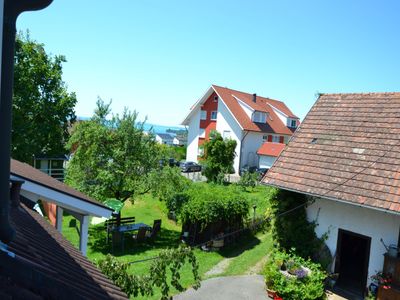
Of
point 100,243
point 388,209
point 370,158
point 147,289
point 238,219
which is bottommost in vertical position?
point 100,243

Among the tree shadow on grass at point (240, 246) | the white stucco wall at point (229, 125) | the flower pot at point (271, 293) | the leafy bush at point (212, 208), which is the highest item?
the white stucco wall at point (229, 125)

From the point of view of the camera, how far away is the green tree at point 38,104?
91.9 ft

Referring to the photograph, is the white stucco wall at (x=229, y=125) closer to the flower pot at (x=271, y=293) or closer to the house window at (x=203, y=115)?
the house window at (x=203, y=115)

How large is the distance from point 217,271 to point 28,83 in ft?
77.1

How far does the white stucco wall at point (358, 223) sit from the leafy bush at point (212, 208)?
4979 millimetres

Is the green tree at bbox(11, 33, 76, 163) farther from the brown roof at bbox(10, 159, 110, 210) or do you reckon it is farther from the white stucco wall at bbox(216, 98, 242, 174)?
the brown roof at bbox(10, 159, 110, 210)

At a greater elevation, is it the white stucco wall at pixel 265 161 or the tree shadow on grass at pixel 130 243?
the white stucco wall at pixel 265 161

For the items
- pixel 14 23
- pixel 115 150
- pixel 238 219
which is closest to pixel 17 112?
pixel 115 150

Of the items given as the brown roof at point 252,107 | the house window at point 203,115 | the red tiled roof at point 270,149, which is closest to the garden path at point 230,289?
the red tiled roof at point 270,149

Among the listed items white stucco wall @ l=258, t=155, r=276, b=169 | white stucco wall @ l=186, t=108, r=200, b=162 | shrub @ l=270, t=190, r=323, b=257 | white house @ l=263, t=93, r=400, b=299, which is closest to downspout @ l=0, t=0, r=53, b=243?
white house @ l=263, t=93, r=400, b=299

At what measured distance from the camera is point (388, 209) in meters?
10.1

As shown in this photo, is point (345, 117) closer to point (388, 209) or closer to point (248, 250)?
point (388, 209)

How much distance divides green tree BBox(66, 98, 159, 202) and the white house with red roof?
19.9 m

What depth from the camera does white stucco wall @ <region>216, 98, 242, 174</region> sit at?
127ft
